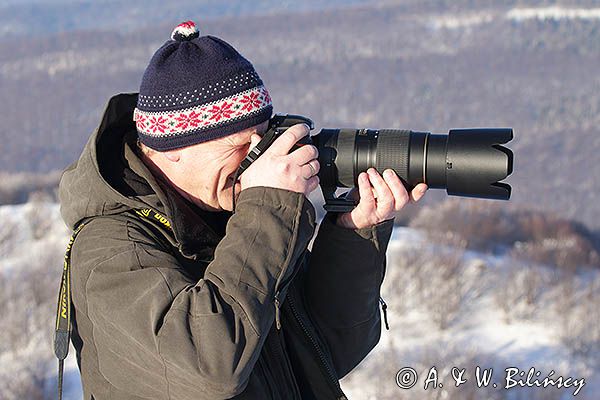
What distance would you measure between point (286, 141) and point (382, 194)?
227 mm

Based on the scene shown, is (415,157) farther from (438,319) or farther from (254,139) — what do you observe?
(438,319)

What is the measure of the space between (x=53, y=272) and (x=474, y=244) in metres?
7.45

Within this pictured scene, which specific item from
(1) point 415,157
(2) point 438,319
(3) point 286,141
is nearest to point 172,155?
(3) point 286,141

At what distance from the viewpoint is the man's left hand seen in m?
1.38

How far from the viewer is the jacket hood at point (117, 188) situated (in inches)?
49.5

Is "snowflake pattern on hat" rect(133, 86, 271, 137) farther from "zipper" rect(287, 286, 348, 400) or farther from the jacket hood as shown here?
"zipper" rect(287, 286, 348, 400)

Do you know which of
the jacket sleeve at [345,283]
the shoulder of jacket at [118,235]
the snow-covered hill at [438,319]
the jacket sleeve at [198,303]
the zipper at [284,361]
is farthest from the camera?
the snow-covered hill at [438,319]

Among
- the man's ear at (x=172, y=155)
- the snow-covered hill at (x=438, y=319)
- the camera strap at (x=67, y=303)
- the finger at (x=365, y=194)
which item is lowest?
the snow-covered hill at (x=438, y=319)

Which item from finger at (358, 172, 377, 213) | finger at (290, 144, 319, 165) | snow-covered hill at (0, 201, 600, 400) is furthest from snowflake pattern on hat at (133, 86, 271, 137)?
snow-covered hill at (0, 201, 600, 400)

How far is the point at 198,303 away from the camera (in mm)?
1098

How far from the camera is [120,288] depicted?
1.14 m

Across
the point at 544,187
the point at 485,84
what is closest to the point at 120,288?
the point at 544,187

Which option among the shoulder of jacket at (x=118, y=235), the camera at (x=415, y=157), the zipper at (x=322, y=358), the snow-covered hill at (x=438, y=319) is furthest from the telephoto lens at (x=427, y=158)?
the snow-covered hill at (x=438, y=319)

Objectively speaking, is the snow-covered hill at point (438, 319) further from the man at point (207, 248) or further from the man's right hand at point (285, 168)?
the man's right hand at point (285, 168)
